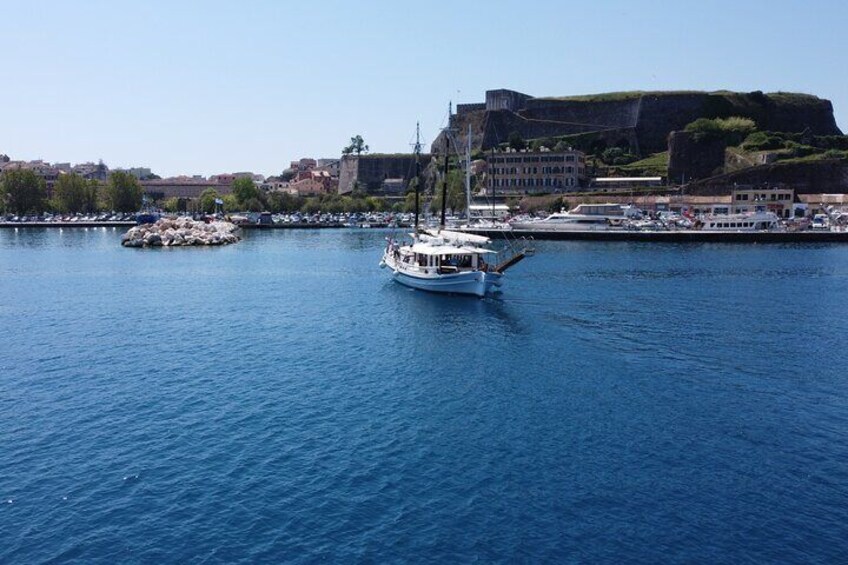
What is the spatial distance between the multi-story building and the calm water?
9089 cm

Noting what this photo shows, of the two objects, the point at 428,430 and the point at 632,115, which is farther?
the point at 632,115

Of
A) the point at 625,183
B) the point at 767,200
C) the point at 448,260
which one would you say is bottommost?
the point at 448,260

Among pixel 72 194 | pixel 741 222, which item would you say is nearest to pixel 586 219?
pixel 741 222

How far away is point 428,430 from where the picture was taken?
82.9ft

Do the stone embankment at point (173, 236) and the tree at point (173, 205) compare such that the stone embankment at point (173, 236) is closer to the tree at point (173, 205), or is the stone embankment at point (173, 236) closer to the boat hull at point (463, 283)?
the boat hull at point (463, 283)

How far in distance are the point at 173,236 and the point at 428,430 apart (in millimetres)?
89407

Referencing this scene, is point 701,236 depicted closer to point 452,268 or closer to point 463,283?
point 452,268

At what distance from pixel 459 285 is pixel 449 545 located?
35978 mm

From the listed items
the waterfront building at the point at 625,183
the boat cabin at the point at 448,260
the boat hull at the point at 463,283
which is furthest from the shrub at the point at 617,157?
the boat hull at the point at 463,283

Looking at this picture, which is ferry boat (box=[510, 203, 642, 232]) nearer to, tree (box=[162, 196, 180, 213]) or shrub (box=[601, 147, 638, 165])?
shrub (box=[601, 147, 638, 165])

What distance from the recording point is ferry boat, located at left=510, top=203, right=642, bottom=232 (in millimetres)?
114000

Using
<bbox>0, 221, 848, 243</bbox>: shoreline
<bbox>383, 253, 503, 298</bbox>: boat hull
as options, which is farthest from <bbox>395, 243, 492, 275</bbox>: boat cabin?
<bbox>0, 221, 848, 243</bbox>: shoreline

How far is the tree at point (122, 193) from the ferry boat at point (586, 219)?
9570 cm

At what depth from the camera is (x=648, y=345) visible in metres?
36.9
